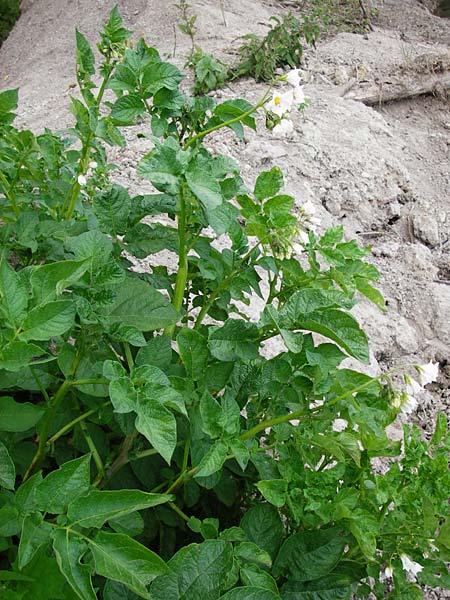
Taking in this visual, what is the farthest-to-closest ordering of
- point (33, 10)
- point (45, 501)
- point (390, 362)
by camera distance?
point (33, 10)
point (390, 362)
point (45, 501)

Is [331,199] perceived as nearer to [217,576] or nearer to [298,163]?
[298,163]

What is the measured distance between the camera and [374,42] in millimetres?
4988

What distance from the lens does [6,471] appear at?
3.89ft

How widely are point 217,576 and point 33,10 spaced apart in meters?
6.20

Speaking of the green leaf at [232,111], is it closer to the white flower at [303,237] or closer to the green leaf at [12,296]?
the white flower at [303,237]

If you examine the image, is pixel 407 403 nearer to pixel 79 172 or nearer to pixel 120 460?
pixel 120 460

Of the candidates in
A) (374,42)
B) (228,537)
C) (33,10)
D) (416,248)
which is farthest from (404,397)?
(33,10)

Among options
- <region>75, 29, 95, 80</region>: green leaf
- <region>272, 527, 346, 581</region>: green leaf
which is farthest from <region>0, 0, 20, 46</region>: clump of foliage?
<region>272, 527, 346, 581</region>: green leaf

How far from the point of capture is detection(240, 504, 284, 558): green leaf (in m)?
1.38

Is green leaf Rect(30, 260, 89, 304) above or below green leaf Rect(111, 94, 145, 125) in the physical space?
below

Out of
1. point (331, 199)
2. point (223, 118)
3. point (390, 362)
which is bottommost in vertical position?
point (390, 362)

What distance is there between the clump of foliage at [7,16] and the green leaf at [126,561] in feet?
19.7

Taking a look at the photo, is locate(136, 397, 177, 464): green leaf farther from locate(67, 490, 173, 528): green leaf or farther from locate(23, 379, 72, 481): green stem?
locate(23, 379, 72, 481): green stem

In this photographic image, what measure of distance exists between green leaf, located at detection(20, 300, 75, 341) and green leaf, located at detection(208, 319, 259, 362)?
1.11ft
